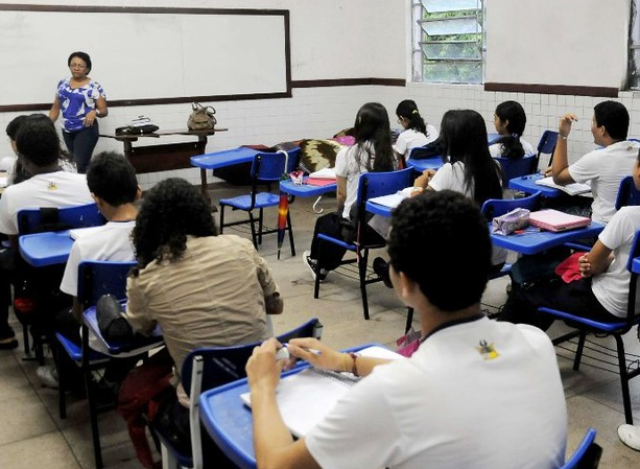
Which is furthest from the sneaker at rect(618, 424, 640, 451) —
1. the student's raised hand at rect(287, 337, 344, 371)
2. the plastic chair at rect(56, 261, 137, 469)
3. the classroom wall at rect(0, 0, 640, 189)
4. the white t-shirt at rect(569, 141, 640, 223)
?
the classroom wall at rect(0, 0, 640, 189)

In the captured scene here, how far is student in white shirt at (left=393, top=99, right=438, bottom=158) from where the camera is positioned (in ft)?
20.3

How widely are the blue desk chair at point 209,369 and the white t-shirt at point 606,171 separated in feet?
8.26

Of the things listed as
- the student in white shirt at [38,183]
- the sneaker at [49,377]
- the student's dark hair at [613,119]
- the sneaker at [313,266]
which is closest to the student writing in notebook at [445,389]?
the sneaker at [49,377]

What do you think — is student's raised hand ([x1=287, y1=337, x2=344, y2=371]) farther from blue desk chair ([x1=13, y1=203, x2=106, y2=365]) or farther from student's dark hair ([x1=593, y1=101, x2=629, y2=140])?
student's dark hair ([x1=593, y1=101, x2=629, y2=140])

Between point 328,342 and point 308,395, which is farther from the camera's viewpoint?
point 328,342

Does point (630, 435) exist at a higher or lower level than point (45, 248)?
lower

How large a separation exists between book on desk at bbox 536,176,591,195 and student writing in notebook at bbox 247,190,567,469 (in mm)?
3107

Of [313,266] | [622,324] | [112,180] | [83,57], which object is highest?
[83,57]

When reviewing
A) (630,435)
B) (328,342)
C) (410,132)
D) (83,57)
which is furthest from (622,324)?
(83,57)

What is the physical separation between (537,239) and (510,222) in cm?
14

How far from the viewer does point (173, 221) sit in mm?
2164

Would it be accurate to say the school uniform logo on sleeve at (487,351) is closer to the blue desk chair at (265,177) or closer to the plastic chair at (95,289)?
the plastic chair at (95,289)

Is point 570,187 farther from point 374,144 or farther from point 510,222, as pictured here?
point 510,222

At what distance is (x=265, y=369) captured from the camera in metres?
1.56
